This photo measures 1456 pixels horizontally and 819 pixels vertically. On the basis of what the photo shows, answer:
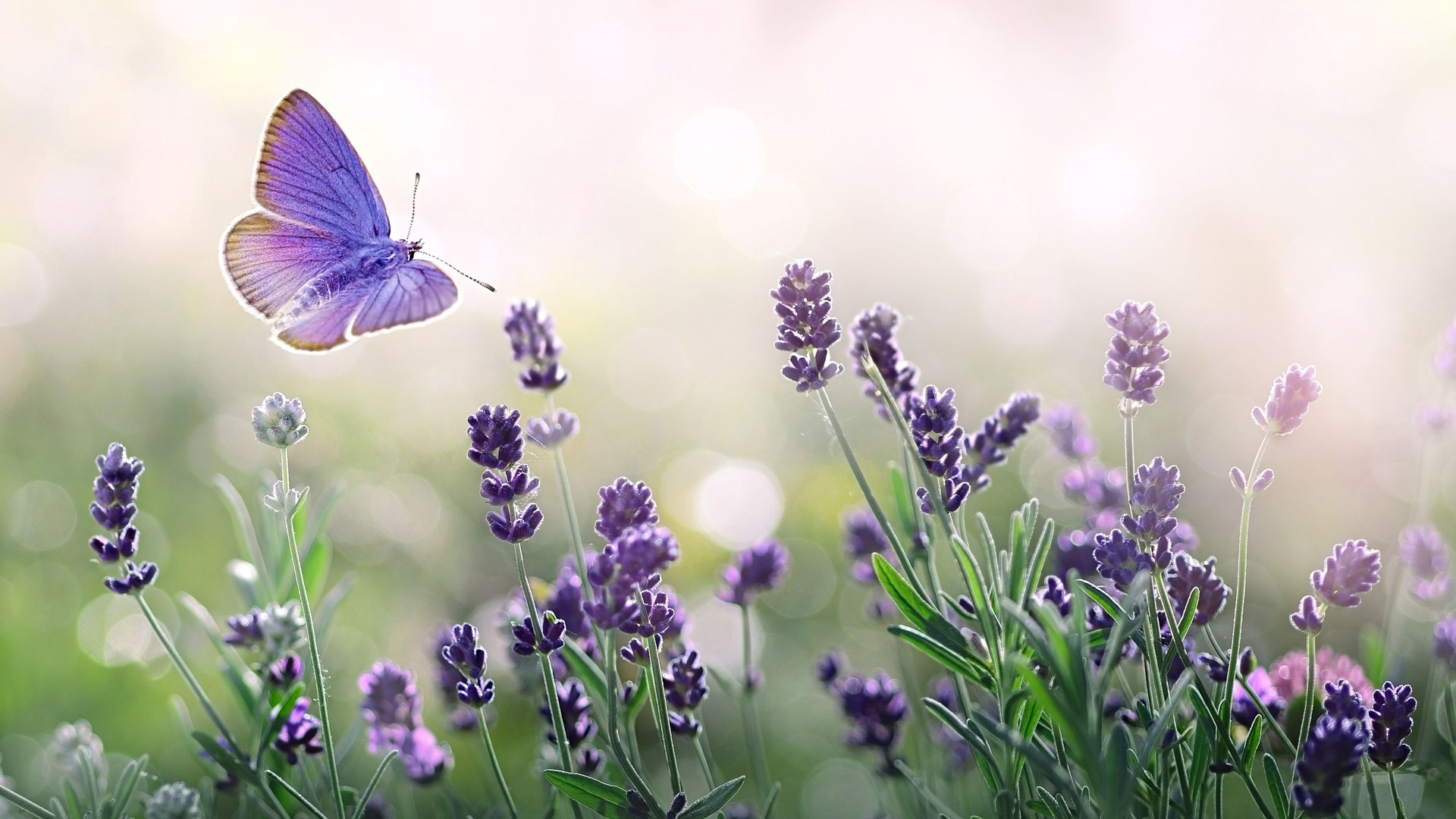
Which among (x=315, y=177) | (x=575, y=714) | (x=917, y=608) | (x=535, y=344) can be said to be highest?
(x=315, y=177)

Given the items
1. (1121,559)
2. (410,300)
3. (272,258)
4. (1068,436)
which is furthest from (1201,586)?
(272,258)

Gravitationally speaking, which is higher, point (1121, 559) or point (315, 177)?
point (315, 177)

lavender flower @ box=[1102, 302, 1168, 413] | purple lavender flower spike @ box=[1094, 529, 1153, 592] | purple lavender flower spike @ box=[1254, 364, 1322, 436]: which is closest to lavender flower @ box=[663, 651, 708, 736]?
purple lavender flower spike @ box=[1094, 529, 1153, 592]

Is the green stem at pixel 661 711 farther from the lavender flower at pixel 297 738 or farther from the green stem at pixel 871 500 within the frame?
the lavender flower at pixel 297 738

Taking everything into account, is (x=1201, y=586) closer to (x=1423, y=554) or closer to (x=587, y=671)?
(x=1423, y=554)

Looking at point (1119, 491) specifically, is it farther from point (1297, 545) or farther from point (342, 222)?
point (1297, 545)
